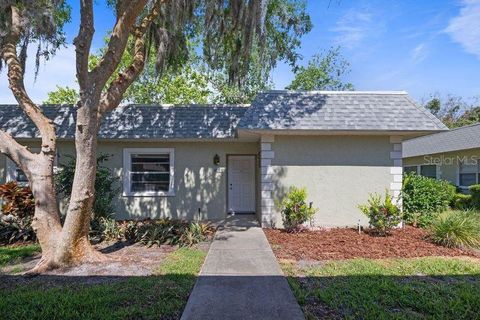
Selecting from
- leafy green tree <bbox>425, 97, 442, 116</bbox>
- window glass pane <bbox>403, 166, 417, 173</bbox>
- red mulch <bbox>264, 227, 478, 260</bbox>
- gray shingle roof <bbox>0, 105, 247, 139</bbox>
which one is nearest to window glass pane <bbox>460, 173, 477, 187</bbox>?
window glass pane <bbox>403, 166, 417, 173</bbox>

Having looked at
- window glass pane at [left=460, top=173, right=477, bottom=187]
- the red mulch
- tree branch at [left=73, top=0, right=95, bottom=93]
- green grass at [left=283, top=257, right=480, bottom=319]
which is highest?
tree branch at [left=73, top=0, right=95, bottom=93]

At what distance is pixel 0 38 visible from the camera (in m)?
7.93

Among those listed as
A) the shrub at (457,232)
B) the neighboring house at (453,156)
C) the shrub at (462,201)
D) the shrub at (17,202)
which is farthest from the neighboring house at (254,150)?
the neighboring house at (453,156)

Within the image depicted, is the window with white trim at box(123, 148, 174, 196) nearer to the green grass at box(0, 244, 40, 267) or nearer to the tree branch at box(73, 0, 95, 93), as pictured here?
the green grass at box(0, 244, 40, 267)

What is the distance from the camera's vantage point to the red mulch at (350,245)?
7.26 metres

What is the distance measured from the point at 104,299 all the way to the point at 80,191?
2.55 meters

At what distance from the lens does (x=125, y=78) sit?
738 centimetres

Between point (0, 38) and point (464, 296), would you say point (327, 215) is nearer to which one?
point (464, 296)

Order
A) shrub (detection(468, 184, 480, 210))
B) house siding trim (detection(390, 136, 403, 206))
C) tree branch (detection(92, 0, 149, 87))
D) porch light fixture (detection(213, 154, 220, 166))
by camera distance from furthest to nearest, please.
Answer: shrub (detection(468, 184, 480, 210)) < porch light fixture (detection(213, 154, 220, 166)) < house siding trim (detection(390, 136, 403, 206)) < tree branch (detection(92, 0, 149, 87))

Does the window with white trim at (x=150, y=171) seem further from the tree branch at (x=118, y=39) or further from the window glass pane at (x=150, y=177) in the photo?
the tree branch at (x=118, y=39)

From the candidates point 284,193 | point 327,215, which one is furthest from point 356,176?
point 284,193

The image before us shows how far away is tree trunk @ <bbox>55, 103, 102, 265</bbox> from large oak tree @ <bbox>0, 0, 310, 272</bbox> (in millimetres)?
17

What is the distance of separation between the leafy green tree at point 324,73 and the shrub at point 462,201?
1823cm

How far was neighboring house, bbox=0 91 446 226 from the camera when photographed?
995cm
